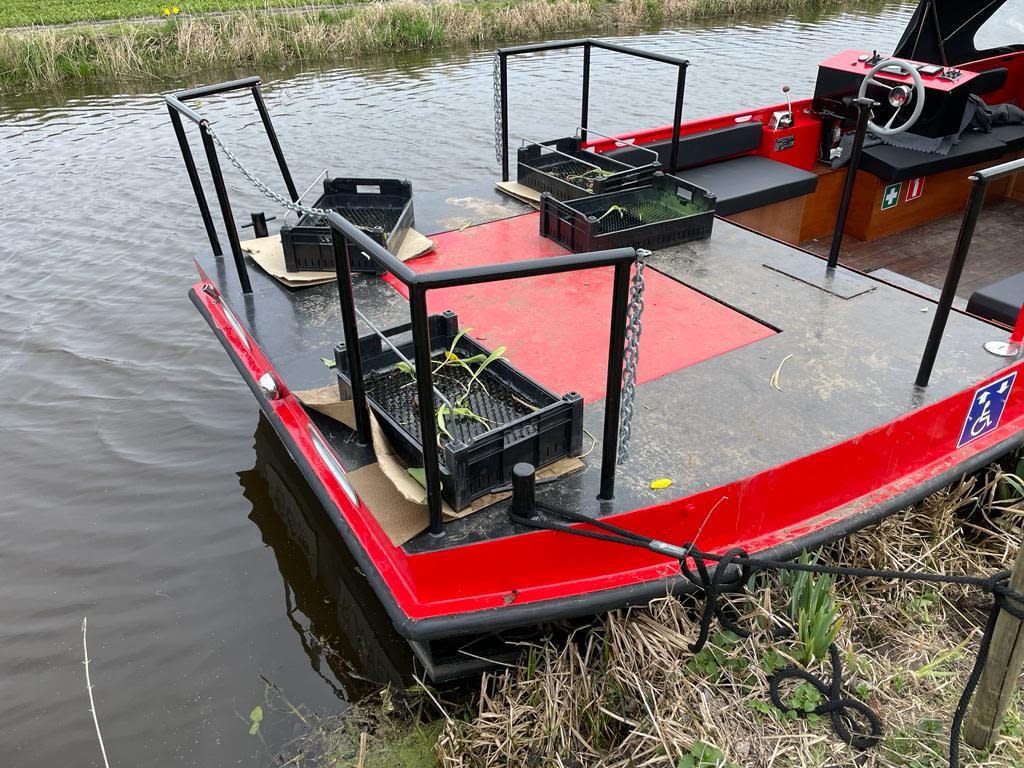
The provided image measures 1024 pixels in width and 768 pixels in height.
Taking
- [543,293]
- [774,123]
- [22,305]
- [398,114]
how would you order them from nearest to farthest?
1. [543,293]
2. [22,305]
3. [774,123]
4. [398,114]

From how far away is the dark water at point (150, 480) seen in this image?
3320 millimetres

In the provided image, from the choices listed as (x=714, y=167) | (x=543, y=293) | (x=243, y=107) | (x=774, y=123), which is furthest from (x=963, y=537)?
(x=243, y=107)

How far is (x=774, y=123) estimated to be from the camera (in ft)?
21.9

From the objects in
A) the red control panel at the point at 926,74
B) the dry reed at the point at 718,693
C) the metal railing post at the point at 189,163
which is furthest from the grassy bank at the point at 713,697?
the red control panel at the point at 926,74

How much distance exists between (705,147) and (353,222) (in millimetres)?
3205

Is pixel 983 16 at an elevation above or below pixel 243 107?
above

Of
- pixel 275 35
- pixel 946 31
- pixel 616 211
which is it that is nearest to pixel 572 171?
pixel 616 211

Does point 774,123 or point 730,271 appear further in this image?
point 774,123

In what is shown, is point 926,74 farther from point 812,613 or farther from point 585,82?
point 812,613

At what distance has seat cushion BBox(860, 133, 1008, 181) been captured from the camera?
247 inches

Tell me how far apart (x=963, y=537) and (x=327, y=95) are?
10.7 metres

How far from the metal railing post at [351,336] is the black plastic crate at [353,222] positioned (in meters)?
1.45

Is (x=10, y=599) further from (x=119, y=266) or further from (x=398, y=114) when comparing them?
(x=398, y=114)

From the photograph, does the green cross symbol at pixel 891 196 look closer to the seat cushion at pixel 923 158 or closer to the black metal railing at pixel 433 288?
the seat cushion at pixel 923 158
